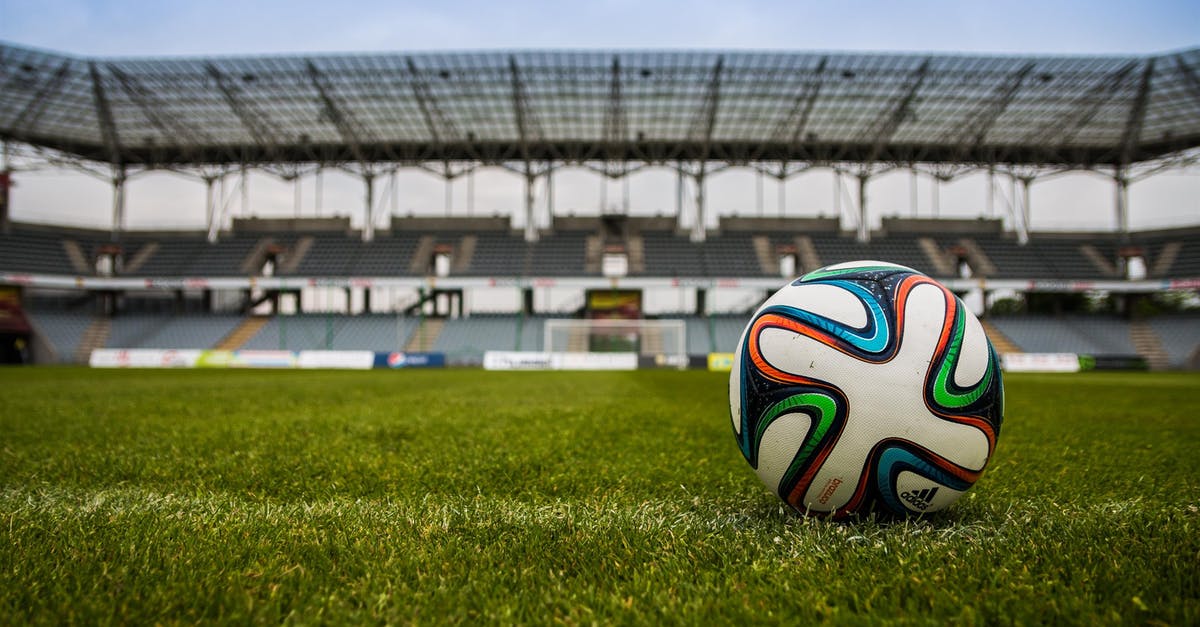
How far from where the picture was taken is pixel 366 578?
2006mm

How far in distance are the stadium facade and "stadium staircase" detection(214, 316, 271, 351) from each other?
0.35m

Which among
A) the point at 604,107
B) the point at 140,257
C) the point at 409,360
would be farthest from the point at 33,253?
the point at 604,107

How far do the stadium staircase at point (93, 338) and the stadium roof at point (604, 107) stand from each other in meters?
9.37

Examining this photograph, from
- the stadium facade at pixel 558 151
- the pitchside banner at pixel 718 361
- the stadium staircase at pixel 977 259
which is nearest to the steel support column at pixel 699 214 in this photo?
the stadium facade at pixel 558 151

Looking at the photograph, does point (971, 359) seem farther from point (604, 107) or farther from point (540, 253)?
point (540, 253)

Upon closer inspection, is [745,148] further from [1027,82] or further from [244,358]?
[244,358]

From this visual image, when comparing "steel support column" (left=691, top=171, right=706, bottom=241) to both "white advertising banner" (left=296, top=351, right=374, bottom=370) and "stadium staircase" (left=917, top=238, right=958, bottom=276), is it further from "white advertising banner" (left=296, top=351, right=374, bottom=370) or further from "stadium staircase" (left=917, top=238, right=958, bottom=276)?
"white advertising banner" (left=296, top=351, right=374, bottom=370)

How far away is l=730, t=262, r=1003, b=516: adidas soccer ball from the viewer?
254 cm

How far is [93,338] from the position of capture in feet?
118

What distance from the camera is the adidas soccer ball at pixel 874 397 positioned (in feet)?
8.35

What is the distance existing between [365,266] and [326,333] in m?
4.44

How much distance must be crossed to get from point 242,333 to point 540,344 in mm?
16225

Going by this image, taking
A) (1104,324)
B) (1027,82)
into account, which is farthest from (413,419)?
(1104,324)

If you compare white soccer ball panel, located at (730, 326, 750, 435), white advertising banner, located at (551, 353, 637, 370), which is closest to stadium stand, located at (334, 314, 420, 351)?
white advertising banner, located at (551, 353, 637, 370)
